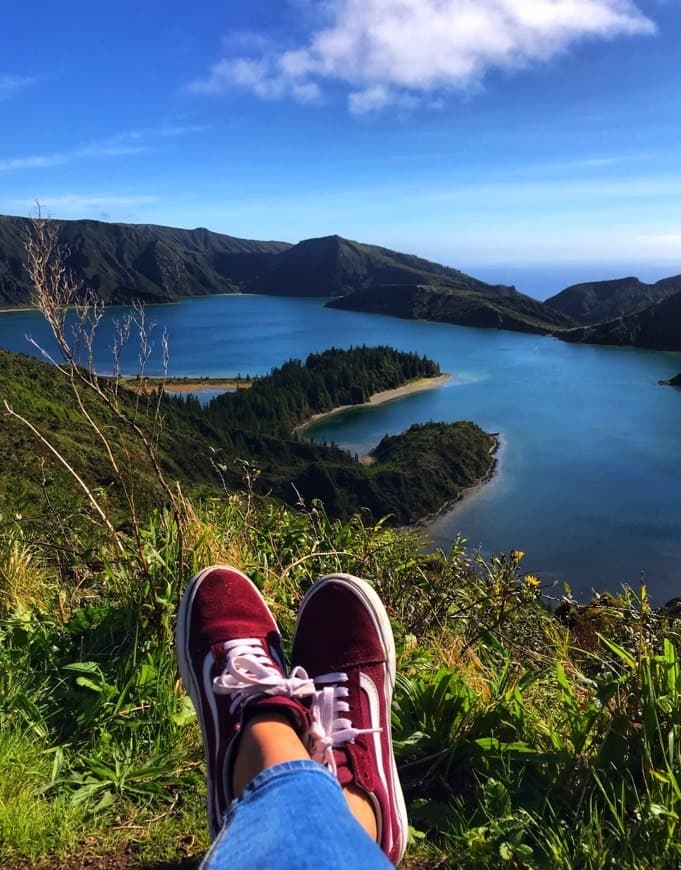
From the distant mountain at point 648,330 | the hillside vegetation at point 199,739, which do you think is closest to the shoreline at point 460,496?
the hillside vegetation at point 199,739

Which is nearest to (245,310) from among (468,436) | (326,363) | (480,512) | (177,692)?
(326,363)

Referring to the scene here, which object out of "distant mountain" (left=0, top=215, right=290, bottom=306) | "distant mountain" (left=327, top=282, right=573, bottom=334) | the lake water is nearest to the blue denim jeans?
the lake water

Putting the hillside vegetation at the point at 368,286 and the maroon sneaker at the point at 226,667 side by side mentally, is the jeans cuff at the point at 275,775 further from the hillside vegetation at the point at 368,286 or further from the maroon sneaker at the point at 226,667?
the hillside vegetation at the point at 368,286

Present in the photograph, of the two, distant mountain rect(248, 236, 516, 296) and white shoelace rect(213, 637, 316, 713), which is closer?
white shoelace rect(213, 637, 316, 713)

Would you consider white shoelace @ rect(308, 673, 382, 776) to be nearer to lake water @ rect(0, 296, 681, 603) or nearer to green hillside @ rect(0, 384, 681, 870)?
green hillside @ rect(0, 384, 681, 870)

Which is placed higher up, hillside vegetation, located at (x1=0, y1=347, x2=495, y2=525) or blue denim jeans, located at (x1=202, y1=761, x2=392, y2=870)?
blue denim jeans, located at (x1=202, y1=761, x2=392, y2=870)

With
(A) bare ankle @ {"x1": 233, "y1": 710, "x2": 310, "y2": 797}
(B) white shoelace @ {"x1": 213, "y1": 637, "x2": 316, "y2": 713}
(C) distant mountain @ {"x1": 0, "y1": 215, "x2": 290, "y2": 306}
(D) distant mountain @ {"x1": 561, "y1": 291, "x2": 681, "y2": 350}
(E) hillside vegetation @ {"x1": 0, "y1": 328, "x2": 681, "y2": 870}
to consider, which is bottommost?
(E) hillside vegetation @ {"x1": 0, "y1": 328, "x2": 681, "y2": 870}

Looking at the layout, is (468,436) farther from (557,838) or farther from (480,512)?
(557,838)
